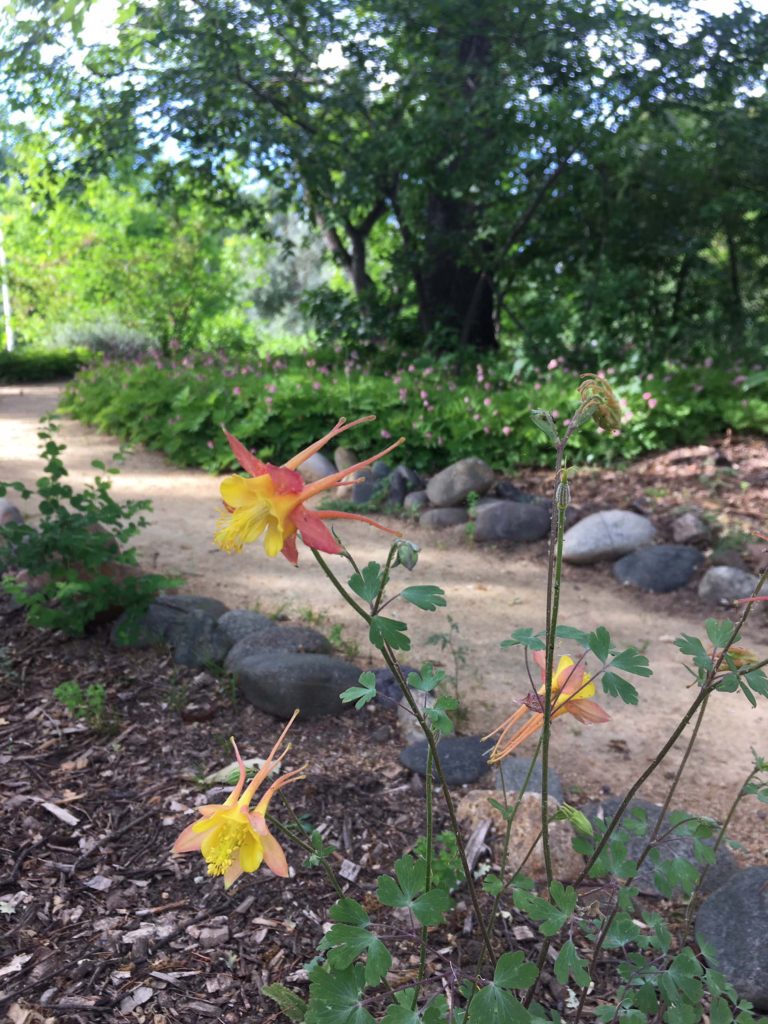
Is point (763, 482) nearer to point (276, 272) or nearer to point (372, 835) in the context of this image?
point (372, 835)

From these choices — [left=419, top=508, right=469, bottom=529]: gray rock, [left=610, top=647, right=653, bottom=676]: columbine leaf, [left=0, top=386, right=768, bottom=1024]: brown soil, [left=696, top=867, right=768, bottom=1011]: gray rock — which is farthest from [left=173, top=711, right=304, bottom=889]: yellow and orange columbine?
[left=419, top=508, right=469, bottom=529]: gray rock

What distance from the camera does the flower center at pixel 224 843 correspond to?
1.21 metres

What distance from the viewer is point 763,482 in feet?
20.6

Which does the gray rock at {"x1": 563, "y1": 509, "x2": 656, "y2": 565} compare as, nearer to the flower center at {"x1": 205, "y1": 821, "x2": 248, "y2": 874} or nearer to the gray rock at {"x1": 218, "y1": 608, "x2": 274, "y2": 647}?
the gray rock at {"x1": 218, "y1": 608, "x2": 274, "y2": 647}

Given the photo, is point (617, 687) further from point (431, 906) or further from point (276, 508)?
point (276, 508)

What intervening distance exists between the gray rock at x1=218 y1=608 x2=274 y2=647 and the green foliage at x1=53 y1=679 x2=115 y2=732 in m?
0.71

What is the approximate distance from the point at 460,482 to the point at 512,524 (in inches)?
27.7

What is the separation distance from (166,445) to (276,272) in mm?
22449

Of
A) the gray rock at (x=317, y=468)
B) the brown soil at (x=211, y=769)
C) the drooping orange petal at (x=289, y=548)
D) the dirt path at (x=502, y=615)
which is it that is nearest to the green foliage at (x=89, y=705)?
the brown soil at (x=211, y=769)

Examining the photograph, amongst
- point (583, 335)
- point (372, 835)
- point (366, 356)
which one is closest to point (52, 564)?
point (372, 835)

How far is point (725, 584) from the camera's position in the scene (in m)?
5.15

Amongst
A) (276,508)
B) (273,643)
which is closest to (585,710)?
(276,508)

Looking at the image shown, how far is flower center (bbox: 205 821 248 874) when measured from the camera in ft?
3.98

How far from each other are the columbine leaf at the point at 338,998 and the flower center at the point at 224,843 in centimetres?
20
